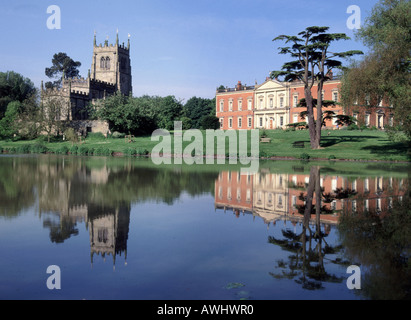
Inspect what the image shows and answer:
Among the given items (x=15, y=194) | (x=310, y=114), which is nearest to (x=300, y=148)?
(x=310, y=114)

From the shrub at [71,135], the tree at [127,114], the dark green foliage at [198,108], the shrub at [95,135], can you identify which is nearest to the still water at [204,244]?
the shrub at [71,135]

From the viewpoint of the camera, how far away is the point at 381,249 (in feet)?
22.4

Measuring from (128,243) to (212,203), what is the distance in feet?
16.4

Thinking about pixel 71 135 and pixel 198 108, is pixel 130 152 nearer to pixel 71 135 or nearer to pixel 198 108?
pixel 71 135

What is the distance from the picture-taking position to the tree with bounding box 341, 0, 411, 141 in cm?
2627

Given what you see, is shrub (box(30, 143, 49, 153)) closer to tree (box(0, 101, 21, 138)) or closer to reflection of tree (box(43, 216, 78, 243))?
tree (box(0, 101, 21, 138))

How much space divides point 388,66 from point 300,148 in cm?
1260

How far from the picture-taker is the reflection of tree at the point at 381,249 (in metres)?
5.18

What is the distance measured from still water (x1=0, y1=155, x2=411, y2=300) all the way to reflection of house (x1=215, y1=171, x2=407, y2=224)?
0.06 meters

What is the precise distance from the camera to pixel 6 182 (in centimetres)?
1605

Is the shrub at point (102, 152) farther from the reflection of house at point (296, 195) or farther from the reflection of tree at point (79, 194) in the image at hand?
the reflection of house at point (296, 195)

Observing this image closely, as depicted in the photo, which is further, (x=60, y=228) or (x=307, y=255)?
(x=60, y=228)

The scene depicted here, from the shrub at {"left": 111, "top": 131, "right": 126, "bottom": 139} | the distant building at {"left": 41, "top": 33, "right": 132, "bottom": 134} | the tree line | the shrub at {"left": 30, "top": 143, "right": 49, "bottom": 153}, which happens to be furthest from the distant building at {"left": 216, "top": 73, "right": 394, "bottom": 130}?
the shrub at {"left": 30, "top": 143, "right": 49, "bottom": 153}

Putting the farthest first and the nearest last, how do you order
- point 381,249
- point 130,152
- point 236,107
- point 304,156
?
point 236,107 → point 130,152 → point 304,156 → point 381,249
